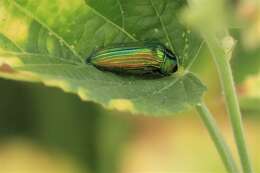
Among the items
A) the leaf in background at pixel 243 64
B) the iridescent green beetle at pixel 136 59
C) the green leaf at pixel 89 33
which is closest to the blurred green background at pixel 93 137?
the leaf in background at pixel 243 64

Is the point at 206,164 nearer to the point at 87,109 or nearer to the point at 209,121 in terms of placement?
the point at 87,109

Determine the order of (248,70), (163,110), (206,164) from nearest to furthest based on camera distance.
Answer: (163,110) → (248,70) → (206,164)

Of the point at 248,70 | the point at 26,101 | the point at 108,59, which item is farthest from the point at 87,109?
the point at 108,59

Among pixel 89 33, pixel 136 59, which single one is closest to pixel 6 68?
pixel 89 33

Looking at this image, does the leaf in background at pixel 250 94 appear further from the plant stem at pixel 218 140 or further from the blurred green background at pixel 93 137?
the blurred green background at pixel 93 137

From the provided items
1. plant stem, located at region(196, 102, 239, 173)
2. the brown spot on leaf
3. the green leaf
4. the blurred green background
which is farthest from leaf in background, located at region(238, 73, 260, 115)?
the blurred green background
